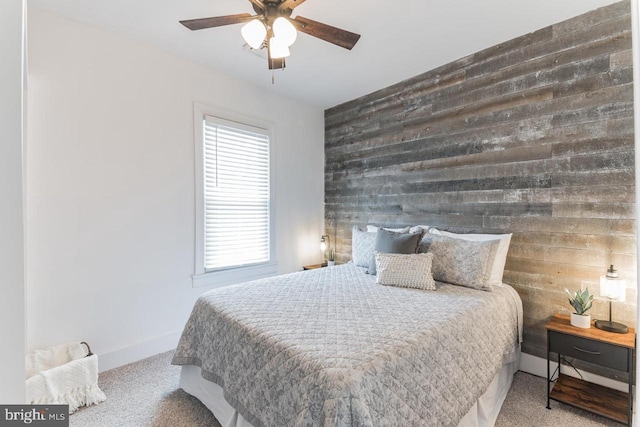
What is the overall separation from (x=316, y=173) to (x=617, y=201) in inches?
121

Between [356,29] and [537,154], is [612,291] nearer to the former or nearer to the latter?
[537,154]

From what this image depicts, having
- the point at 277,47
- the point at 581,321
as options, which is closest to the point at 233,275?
the point at 277,47

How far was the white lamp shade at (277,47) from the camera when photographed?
67.0 inches

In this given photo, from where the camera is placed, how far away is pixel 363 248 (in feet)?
10.2

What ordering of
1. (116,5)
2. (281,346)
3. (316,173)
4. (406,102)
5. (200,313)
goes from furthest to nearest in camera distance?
(316,173) < (406,102) < (116,5) < (200,313) < (281,346)

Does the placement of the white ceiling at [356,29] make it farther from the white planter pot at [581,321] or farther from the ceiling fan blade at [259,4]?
the white planter pot at [581,321]

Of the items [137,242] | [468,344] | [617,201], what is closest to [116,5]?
[137,242]

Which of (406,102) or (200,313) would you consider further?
(406,102)

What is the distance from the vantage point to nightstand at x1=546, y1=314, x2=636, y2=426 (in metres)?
1.79

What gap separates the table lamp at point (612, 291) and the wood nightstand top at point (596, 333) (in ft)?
0.12

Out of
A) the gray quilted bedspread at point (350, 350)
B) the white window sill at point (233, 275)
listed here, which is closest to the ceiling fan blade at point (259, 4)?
the gray quilted bedspread at point (350, 350)

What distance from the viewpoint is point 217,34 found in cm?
250

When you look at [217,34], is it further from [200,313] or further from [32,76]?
[200,313]

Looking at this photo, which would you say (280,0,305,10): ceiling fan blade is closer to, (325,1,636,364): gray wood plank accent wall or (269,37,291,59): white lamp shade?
(269,37,291,59): white lamp shade
